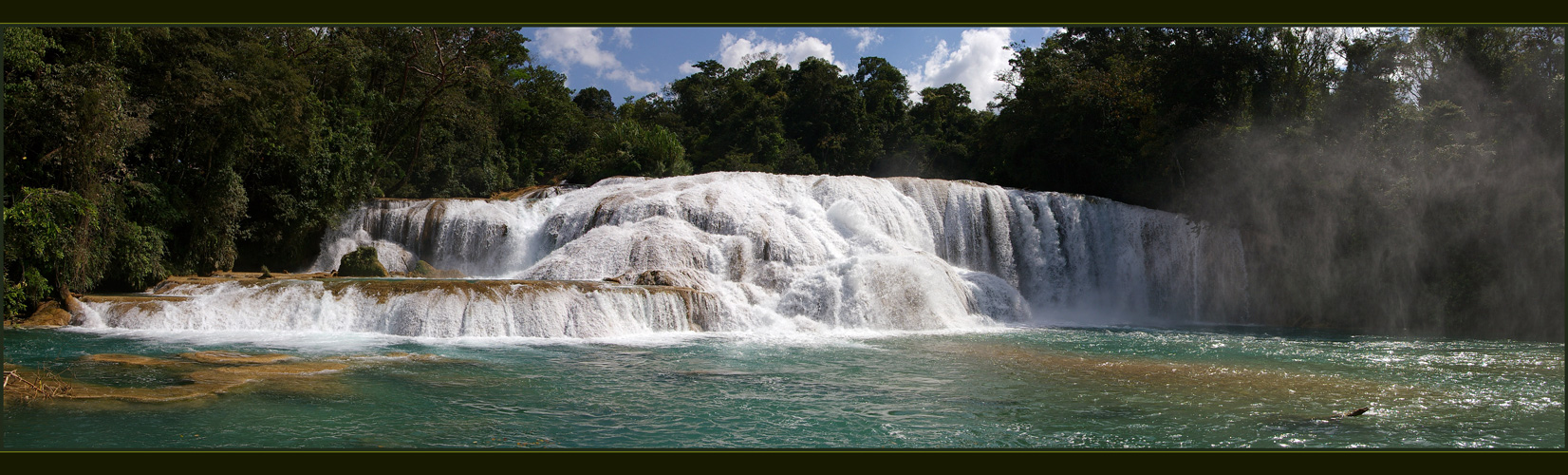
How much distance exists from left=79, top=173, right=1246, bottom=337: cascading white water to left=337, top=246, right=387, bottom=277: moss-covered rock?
1546 mm

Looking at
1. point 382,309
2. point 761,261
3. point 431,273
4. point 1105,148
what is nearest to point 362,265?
point 431,273

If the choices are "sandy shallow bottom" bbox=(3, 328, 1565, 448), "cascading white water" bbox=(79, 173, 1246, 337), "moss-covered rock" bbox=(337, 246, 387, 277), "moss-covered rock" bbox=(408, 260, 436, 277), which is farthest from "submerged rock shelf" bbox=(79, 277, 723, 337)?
"moss-covered rock" bbox=(408, 260, 436, 277)

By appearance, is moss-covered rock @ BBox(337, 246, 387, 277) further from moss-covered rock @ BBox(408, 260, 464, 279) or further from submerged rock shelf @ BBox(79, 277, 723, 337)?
submerged rock shelf @ BBox(79, 277, 723, 337)

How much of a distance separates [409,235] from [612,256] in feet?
20.2

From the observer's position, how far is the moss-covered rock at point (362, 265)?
1748 centimetres

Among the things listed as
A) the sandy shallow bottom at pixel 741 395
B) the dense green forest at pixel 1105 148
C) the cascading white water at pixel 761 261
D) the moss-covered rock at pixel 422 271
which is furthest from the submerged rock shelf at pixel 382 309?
the moss-covered rock at pixel 422 271

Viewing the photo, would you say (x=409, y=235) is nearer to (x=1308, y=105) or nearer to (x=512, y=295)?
(x=512, y=295)

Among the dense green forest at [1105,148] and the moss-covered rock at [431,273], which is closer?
the dense green forest at [1105,148]

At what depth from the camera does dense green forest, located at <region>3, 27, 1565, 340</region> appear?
1248cm

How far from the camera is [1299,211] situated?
722 inches

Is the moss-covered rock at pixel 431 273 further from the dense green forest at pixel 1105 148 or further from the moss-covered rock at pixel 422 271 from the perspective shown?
the dense green forest at pixel 1105 148

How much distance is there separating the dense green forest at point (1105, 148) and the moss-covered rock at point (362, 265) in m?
1.93

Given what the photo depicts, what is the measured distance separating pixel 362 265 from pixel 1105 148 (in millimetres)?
19223

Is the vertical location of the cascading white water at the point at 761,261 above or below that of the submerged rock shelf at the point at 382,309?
above
